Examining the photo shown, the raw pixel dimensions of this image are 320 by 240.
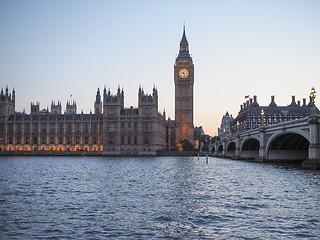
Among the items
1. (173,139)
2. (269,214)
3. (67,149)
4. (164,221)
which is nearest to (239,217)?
(269,214)

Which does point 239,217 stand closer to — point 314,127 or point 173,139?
point 314,127

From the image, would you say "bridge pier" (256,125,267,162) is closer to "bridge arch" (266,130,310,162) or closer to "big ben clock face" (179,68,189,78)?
"bridge arch" (266,130,310,162)

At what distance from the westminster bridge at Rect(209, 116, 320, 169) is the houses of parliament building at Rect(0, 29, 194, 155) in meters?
55.3

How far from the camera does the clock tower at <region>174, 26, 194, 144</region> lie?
15650cm

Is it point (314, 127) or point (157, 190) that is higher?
point (314, 127)

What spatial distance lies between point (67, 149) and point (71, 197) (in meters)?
125

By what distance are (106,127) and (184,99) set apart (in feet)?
134

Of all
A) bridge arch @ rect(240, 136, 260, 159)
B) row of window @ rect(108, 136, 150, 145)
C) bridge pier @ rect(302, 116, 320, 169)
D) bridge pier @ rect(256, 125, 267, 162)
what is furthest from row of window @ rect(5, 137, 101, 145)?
bridge pier @ rect(302, 116, 320, 169)

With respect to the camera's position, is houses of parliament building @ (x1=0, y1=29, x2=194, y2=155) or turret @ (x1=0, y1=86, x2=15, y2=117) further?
turret @ (x1=0, y1=86, x2=15, y2=117)

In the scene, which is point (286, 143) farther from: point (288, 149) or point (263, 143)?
point (263, 143)

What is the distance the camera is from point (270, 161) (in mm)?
61594

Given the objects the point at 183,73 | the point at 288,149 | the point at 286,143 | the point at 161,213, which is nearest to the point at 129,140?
the point at 183,73

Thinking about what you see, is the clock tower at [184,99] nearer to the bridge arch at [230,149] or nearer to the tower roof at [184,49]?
the tower roof at [184,49]

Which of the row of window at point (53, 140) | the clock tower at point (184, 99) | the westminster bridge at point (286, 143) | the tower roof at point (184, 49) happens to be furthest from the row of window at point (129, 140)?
the westminster bridge at point (286, 143)
